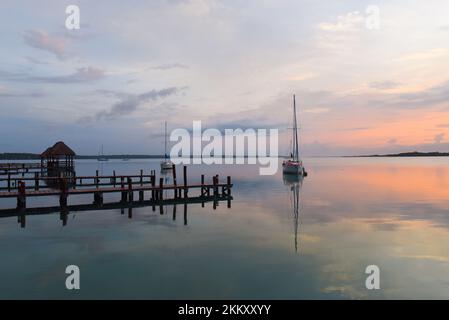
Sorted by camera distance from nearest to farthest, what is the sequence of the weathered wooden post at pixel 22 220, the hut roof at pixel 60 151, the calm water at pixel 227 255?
the calm water at pixel 227 255 → the weathered wooden post at pixel 22 220 → the hut roof at pixel 60 151

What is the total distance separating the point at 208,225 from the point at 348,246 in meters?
9.48

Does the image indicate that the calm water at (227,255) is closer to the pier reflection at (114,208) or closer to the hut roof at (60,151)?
the pier reflection at (114,208)

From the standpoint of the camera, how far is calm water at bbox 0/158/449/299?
1290 centimetres

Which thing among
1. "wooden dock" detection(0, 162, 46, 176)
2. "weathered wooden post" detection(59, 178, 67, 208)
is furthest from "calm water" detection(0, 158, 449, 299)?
"wooden dock" detection(0, 162, 46, 176)

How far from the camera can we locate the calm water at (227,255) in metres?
12.9

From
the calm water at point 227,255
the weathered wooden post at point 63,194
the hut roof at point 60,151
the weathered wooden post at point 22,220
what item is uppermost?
the hut roof at point 60,151

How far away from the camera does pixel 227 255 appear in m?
17.2

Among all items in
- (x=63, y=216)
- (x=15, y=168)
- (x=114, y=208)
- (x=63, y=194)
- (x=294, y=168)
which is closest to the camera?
(x=63, y=216)

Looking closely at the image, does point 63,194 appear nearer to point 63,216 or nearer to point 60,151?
point 63,216

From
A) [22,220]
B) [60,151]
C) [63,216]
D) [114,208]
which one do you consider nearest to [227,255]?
[63,216]

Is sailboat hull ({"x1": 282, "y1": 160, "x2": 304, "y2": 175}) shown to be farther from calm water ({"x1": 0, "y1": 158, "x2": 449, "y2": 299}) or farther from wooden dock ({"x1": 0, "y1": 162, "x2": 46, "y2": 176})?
calm water ({"x1": 0, "y1": 158, "x2": 449, "y2": 299})

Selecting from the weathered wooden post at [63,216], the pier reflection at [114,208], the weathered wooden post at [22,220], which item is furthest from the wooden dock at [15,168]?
the weathered wooden post at [22,220]
